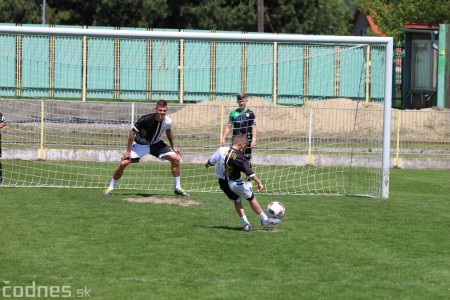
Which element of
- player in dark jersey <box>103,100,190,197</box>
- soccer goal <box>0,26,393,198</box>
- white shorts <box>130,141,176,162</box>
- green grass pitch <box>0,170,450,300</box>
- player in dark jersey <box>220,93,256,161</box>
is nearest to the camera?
green grass pitch <box>0,170,450,300</box>

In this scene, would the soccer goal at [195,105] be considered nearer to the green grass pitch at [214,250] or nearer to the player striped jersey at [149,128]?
the player striped jersey at [149,128]

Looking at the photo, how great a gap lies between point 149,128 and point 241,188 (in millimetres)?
4257

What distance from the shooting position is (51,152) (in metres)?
24.5

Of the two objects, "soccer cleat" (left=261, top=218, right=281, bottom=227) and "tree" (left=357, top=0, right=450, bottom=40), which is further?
"tree" (left=357, top=0, right=450, bottom=40)

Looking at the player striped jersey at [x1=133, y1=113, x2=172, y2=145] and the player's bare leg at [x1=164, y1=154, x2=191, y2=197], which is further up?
the player striped jersey at [x1=133, y1=113, x2=172, y2=145]

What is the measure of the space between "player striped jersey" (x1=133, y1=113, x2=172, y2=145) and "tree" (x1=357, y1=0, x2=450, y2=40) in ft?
109

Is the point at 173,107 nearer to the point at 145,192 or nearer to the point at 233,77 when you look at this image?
the point at 233,77

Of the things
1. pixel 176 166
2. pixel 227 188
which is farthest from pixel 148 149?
pixel 227 188

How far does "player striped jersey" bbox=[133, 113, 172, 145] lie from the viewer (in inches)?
671

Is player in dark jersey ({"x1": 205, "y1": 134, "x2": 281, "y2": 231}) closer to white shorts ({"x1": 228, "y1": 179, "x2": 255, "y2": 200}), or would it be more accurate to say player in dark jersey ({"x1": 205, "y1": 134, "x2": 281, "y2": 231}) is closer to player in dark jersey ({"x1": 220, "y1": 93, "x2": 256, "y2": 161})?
white shorts ({"x1": 228, "y1": 179, "x2": 255, "y2": 200})

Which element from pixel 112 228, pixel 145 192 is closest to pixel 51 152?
pixel 145 192

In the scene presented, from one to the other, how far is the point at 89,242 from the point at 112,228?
1170 mm

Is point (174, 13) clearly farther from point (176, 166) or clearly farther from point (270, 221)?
point (270, 221)

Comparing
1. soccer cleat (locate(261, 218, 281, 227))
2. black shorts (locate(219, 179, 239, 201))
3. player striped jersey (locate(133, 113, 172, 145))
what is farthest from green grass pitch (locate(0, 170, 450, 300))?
player striped jersey (locate(133, 113, 172, 145))
